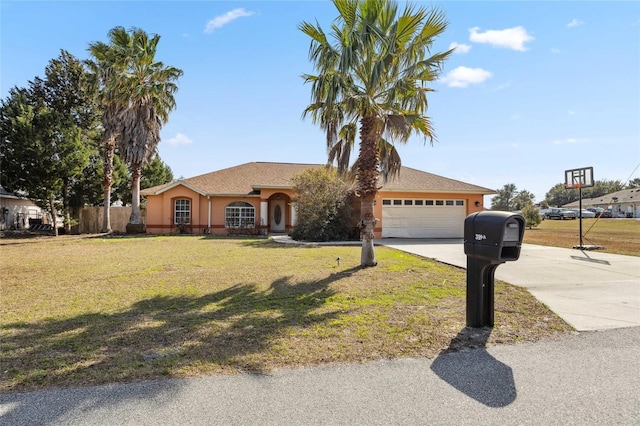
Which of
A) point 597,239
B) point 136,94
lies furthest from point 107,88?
point 597,239

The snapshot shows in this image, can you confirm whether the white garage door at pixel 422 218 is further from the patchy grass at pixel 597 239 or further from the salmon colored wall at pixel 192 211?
the salmon colored wall at pixel 192 211

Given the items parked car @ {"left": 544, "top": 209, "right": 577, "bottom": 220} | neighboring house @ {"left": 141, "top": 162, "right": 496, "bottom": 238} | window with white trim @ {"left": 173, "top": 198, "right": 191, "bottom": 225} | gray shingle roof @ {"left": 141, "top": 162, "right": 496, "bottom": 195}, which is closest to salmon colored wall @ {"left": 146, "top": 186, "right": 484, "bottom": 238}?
neighboring house @ {"left": 141, "top": 162, "right": 496, "bottom": 238}

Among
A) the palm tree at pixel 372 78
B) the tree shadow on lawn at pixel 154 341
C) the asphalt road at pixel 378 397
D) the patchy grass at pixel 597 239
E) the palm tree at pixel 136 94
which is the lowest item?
the asphalt road at pixel 378 397

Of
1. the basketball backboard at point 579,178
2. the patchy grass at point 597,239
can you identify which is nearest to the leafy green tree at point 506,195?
the patchy grass at point 597,239

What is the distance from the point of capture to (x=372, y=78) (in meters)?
8.91

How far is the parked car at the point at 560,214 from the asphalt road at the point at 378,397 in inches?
2144

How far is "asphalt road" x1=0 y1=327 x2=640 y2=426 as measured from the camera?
2738mm

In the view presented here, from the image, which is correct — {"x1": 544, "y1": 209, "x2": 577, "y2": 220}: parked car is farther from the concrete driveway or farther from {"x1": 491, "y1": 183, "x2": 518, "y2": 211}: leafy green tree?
the concrete driveway

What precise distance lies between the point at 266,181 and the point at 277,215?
2580 millimetres

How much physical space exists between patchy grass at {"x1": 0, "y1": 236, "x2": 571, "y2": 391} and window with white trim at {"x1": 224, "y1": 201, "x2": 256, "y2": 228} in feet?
44.4

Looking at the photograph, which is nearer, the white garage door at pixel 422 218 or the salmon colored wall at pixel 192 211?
the white garage door at pixel 422 218

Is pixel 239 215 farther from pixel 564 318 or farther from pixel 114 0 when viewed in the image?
pixel 564 318

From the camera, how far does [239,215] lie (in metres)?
23.6

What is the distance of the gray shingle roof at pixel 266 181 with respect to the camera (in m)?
21.4
